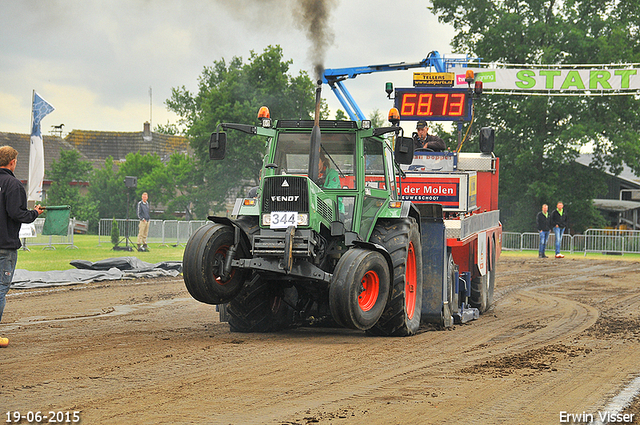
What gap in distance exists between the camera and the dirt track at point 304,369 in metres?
5.33

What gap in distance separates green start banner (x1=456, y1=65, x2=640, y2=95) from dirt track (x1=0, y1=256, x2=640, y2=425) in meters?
19.8

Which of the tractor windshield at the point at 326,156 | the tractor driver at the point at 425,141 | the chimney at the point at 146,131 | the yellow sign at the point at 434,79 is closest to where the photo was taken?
the tractor windshield at the point at 326,156

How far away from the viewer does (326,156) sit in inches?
362

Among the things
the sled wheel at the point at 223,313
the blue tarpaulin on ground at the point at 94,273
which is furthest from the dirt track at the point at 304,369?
the blue tarpaulin on ground at the point at 94,273

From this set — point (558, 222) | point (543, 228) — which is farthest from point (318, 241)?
point (558, 222)

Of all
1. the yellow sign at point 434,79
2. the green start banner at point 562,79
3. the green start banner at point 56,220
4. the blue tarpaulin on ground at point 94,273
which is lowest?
the blue tarpaulin on ground at point 94,273

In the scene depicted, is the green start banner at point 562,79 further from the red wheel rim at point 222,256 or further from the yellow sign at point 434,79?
the red wheel rim at point 222,256

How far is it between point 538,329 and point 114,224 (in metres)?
21.4

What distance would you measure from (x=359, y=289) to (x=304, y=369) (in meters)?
1.55

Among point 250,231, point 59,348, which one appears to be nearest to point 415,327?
point 250,231

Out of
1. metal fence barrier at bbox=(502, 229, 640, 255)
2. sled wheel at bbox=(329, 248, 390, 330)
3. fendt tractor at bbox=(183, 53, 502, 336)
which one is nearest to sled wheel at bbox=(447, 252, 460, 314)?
fendt tractor at bbox=(183, 53, 502, 336)

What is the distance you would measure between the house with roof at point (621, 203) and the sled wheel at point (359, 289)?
1512 inches

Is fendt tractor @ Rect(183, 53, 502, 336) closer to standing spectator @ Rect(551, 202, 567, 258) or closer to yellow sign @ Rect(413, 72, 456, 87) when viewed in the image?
yellow sign @ Rect(413, 72, 456, 87)

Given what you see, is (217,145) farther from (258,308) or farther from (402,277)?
(402,277)
